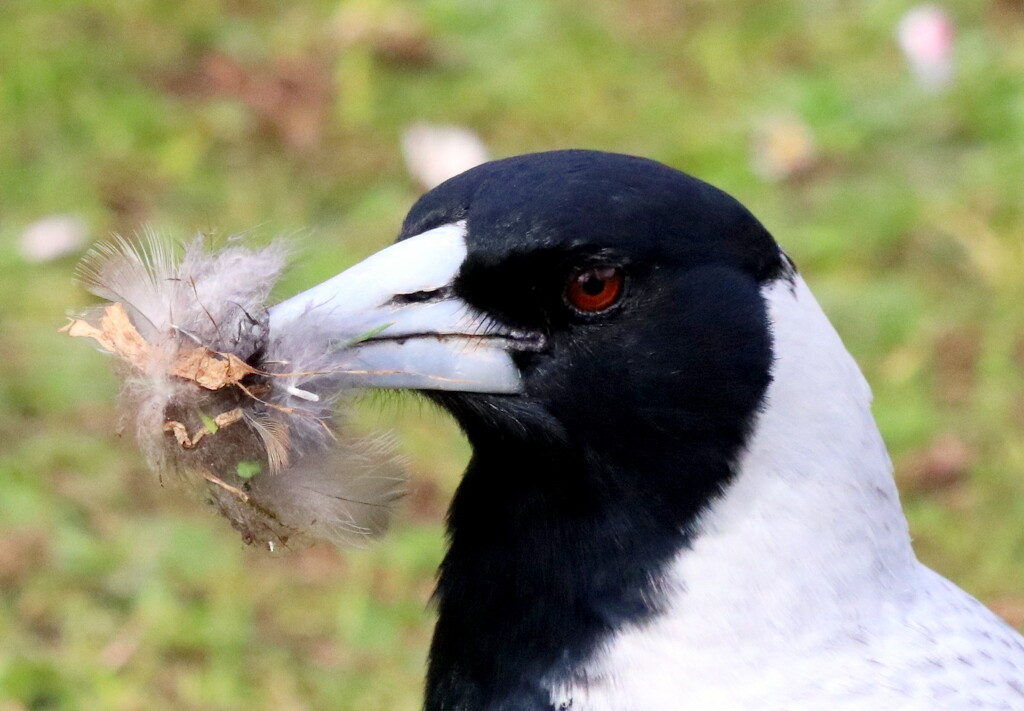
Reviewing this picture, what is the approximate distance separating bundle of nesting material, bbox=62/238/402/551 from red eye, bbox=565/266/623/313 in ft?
0.80

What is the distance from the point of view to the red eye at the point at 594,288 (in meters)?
1.61

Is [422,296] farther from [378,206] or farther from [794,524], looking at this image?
[378,206]

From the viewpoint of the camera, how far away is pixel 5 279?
12.7 ft

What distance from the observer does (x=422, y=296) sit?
1599 millimetres

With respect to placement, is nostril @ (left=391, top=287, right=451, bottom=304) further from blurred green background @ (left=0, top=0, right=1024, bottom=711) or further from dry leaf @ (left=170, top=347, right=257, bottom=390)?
blurred green background @ (left=0, top=0, right=1024, bottom=711)

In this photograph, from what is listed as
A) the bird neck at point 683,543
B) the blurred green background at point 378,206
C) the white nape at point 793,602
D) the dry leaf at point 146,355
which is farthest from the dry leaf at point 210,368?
the blurred green background at point 378,206

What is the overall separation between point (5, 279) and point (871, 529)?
Answer: 2.78 meters

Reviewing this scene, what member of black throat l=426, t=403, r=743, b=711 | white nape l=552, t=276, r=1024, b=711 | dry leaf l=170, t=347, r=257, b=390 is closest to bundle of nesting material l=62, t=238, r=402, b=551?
dry leaf l=170, t=347, r=257, b=390

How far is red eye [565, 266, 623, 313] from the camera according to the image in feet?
5.29

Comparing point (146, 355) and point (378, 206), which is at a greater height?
point (146, 355)

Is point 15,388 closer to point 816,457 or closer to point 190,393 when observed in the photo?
point 190,393

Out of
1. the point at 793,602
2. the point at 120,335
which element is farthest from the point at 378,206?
the point at 793,602

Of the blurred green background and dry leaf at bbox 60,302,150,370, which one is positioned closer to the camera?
dry leaf at bbox 60,302,150,370

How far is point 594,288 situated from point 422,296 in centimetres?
19
